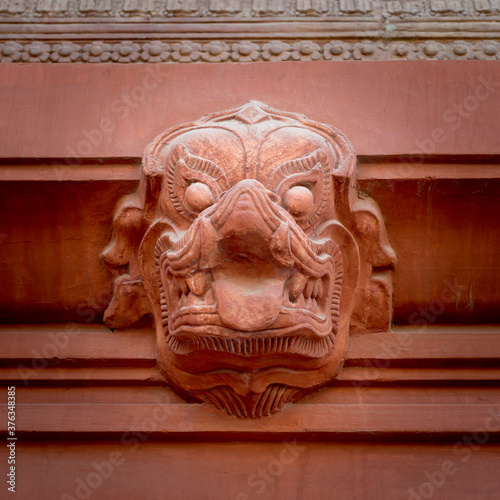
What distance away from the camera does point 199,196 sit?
1816mm

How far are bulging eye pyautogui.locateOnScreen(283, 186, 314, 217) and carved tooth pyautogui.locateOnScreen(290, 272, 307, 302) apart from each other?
0.17 metres

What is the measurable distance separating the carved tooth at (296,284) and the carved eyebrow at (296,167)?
0.82 ft

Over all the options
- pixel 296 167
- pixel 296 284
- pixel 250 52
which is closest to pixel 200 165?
pixel 296 167

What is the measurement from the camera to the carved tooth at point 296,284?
5.75ft

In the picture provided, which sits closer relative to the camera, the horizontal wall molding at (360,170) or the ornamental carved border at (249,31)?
the horizontal wall molding at (360,170)

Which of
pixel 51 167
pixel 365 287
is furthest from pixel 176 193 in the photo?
pixel 365 287

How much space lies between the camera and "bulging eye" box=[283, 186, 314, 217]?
1812mm

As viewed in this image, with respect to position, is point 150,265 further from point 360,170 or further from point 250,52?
point 250,52

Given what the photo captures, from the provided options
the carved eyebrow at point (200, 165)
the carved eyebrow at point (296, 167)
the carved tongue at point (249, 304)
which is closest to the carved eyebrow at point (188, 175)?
the carved eyebrow at point (200, 165)

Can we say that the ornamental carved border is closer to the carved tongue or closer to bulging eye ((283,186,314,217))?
bulging eye ((283,186,314,217))

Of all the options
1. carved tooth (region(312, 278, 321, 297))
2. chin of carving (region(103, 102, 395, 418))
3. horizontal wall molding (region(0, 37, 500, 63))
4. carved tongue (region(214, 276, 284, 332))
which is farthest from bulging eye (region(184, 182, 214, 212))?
horizontal wall molding (region(0, 37, 500, 63))

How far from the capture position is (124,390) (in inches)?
81.7

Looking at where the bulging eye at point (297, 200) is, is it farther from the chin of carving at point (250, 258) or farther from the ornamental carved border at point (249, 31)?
the ornamental carved border at point (249, 31)

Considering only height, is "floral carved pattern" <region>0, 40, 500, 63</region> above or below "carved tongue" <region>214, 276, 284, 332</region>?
above
